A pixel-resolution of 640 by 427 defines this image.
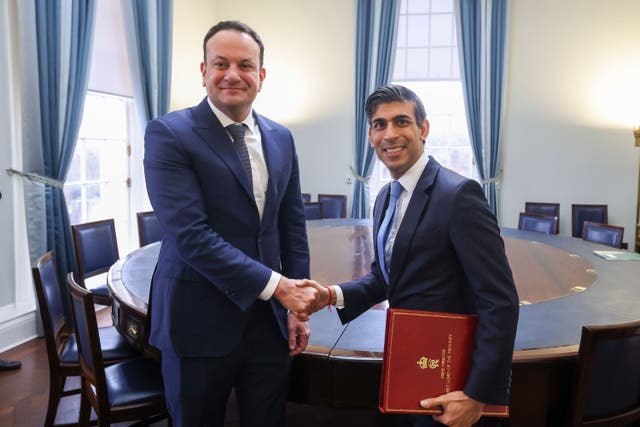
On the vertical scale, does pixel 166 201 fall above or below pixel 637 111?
below

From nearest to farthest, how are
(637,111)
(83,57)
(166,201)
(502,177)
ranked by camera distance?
(166,201) < (83,57) < (637,111) < (502,177)

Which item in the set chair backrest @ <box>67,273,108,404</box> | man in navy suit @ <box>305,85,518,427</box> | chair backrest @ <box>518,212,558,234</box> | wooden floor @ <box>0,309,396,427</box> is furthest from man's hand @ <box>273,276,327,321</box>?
chair backrest @ <box>518,212,558,234</box>

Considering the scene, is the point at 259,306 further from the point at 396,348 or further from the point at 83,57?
the point at 83,57

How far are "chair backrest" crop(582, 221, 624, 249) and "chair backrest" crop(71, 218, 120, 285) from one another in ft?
10.7

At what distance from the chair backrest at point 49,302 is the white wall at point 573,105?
191 inches

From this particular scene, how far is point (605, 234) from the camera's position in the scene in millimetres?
3477

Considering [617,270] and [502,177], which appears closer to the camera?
[617,270]

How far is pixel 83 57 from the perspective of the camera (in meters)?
3.59

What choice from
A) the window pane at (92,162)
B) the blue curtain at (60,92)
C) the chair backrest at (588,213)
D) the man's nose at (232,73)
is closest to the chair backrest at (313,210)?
the window pane at (92,162)

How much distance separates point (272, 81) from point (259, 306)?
17.1ft

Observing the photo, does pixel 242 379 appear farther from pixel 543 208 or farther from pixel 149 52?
pixel 543 208

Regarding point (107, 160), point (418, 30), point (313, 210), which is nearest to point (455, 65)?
point (418, 30)

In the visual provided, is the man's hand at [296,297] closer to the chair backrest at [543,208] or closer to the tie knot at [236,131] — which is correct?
the tie knot at [236,131]

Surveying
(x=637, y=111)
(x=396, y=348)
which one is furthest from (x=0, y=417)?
(x=637, y=111)
